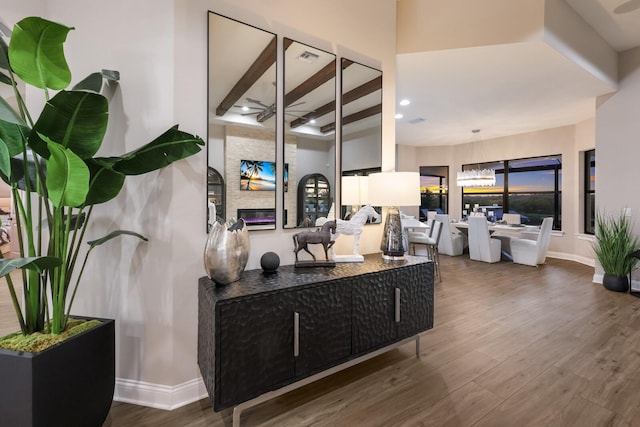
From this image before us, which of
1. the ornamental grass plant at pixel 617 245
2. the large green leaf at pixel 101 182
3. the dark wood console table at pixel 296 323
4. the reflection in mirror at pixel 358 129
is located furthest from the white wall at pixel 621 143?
the large green leaf at pixel 101 182

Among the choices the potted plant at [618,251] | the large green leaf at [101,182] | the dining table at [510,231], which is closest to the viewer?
the large green leaf at [101,182]

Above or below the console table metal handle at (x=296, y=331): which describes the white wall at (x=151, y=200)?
above

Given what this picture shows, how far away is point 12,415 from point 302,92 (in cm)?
246

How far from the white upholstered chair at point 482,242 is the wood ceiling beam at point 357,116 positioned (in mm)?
4460

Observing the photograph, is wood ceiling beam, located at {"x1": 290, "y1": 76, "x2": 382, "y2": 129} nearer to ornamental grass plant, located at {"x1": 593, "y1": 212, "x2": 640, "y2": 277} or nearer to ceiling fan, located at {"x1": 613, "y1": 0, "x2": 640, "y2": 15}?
ceiling fan, located at {"x1": 613, "y1": 0, "x2": 640, "y2": 15}

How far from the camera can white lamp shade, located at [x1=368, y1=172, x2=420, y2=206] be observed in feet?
7.72

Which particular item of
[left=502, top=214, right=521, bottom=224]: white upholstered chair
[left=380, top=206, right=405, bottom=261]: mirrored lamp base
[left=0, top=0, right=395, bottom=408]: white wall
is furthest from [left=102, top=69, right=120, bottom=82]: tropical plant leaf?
[left=502, top=214, right=521, bottom=224]: white upholstered chair

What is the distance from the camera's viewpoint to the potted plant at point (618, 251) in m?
4.22

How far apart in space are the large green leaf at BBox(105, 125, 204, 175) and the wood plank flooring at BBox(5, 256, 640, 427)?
1474 mm

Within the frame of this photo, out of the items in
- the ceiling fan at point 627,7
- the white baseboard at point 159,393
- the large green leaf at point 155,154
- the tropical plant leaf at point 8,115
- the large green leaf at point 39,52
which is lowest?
the white baseboard at point 159,393

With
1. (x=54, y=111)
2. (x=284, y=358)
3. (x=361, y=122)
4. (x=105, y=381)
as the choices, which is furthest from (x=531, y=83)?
(x=105, y=381)

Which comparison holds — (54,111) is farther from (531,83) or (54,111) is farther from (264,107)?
(531,83)

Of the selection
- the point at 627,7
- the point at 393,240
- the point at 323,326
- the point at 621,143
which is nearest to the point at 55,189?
the point at 323,326

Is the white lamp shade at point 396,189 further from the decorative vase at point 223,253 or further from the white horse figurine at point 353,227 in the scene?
the decorative vase at point 223,253
